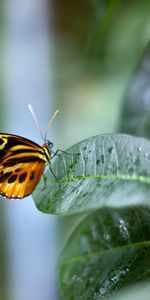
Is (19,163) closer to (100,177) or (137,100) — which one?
(100,177)

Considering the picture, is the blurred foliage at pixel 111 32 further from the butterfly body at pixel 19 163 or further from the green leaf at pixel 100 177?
the green leaf at pixel 100 177

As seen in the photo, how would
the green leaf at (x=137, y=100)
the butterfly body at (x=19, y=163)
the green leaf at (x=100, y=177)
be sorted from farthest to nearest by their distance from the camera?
the green leaf at (x=137, y=100) → the butterfly body at (x=19, y=163) → the green leaf at (x=100, y=177)

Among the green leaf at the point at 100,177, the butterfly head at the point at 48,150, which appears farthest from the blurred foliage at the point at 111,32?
the green leaf at the point at 100,177

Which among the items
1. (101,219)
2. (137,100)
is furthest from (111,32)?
(101,219)

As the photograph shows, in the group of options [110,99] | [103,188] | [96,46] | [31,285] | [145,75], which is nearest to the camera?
[103,188]

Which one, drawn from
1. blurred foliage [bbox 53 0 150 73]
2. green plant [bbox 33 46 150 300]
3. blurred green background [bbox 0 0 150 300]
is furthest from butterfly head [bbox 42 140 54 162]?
blurred foliage [bbox 53 0 150 73]

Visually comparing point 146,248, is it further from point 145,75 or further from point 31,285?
point 31,285

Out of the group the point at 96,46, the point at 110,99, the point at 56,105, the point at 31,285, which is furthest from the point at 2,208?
the point at 96,46
